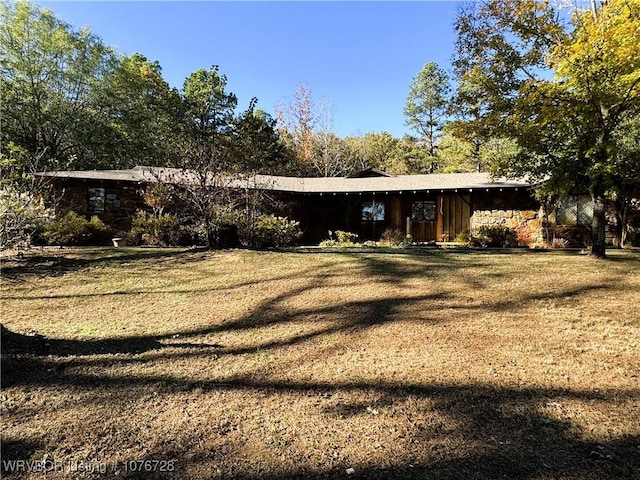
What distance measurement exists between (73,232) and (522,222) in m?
16.1

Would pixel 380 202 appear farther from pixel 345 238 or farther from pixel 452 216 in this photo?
pixel 345 238

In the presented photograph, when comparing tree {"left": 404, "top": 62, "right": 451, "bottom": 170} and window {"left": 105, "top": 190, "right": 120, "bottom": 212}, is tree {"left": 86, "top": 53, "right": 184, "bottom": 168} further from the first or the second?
tree {"left": 404, "top": 62, "right": 451, "bottom": 170}

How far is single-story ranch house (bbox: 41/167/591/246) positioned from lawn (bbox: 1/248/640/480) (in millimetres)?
7599

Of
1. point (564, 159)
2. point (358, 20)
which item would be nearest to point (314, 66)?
point (358, 20)

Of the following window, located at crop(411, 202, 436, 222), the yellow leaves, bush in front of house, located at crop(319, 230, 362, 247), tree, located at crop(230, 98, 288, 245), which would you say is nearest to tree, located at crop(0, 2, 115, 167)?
tree, located at crop(230, 98, 288, 245)

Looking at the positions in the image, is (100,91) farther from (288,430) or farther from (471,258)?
(288,430)

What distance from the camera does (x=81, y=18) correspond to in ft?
71.4

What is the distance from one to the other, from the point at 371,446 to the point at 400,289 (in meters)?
3.78

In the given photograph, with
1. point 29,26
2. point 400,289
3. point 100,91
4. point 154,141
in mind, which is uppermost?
point 29,26

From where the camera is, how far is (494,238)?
13.8m

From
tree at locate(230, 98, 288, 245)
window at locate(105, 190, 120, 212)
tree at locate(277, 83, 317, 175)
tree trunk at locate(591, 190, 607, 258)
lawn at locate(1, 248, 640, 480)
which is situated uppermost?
tree at locate(277, 83, 317, 175)

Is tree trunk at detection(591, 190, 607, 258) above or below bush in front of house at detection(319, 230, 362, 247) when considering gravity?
above

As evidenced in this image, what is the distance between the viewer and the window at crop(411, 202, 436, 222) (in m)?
16.6

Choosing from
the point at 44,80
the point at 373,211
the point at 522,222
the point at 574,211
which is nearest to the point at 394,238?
the point at 373,211
